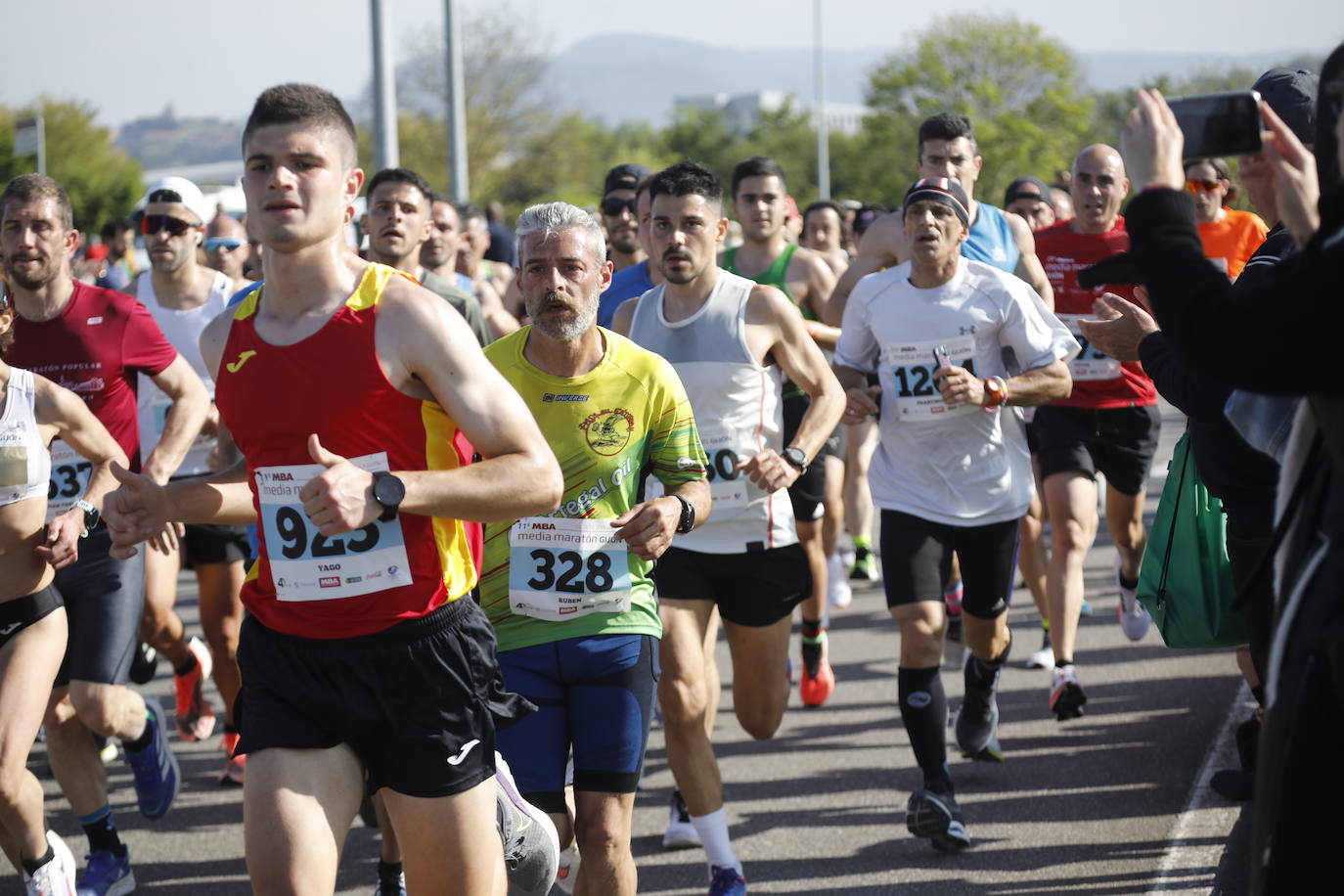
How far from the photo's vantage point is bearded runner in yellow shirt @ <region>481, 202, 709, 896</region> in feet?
14.3

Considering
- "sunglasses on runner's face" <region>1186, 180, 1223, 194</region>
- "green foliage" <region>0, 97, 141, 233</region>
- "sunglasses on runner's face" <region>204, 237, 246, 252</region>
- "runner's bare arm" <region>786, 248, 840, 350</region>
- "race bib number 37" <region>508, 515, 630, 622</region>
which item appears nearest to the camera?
"race bib number 37" <region>508, 515, 630, 622</region>

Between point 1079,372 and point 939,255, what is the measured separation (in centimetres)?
223

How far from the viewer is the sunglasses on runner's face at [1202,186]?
705cm

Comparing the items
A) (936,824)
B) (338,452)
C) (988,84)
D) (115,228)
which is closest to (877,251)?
(936,824)

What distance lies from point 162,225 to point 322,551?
4.93 m

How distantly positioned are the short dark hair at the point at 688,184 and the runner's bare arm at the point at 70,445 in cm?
224

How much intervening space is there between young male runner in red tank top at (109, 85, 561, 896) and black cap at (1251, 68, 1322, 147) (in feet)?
6.76

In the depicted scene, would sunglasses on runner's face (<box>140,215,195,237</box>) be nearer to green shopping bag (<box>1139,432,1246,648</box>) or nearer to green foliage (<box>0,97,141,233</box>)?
green shopping bag (<box>1139,432,1246,648</box>)

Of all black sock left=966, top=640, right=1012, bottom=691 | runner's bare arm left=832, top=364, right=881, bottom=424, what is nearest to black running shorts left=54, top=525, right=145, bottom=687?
runner's bare arm left=832, top=364, right=881, bottom=424

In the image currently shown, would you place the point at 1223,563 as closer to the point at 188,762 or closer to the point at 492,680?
the point at 492,680

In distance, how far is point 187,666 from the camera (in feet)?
23.9

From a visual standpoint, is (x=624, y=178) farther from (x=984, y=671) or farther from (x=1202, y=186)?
(x=984, y=671)

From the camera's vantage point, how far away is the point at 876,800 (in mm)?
6152

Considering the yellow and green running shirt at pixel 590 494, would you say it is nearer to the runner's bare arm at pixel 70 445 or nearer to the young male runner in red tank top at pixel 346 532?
the young male runner in red tank top at pixel 346 532
